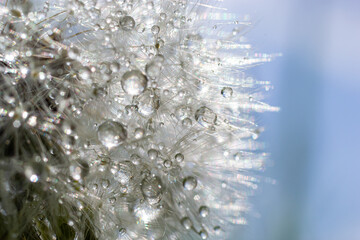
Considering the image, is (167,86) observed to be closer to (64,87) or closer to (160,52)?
(160,52)

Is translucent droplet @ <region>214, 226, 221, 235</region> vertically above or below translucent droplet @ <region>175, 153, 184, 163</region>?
below

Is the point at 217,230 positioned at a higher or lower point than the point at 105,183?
lower

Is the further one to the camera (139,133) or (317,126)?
(317,126)

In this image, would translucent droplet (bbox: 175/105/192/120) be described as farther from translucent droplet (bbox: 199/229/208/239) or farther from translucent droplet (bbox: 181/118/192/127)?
translucent droplet (bbox: 199/229/208/239)

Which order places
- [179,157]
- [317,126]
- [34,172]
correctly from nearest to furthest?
[34,172] < [179,157] < [317,126]

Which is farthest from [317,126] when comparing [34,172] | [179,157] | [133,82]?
[34,172]

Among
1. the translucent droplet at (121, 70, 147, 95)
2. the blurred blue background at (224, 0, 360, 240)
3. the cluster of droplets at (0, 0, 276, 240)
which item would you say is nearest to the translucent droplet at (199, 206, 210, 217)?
the cluster of droplets at (0, 0, 276, 240)

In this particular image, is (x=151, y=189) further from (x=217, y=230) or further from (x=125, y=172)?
(x=217, y=230)

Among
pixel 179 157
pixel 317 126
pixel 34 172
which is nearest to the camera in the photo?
pixel 34 172
